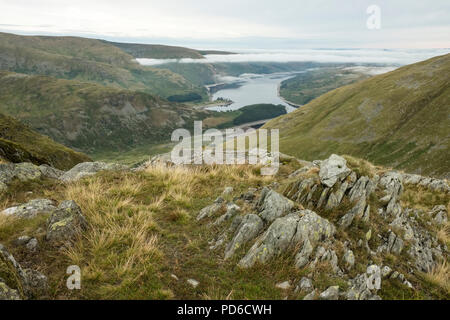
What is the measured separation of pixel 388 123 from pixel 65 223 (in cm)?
13803

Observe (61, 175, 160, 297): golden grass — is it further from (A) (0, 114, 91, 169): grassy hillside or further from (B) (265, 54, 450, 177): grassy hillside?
(B) (265, 54, 450, 177): grassy hillside

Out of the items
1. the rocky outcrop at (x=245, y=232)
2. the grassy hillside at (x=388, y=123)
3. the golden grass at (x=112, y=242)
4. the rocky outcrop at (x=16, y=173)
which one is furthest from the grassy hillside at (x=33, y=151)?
the grassy hillside at (x=388, y=123)

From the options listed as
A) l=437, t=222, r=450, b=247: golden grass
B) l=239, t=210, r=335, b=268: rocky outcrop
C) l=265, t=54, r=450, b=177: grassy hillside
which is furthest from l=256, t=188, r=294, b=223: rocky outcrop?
l=265, t=54, r=450, b=177: grassy hillside

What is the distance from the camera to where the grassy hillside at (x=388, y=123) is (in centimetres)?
9544

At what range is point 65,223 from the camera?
732 centimetres

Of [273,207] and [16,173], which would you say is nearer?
[273,207]

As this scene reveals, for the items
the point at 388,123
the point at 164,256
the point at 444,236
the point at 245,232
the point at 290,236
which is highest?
the point at 290,236

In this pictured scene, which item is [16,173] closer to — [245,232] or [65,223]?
[65,223]

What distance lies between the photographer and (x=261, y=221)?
8.38 metres

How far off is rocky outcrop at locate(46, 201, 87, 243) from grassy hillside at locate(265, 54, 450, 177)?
3974 inches

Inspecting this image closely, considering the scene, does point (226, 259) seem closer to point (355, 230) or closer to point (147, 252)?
point (147, 252)

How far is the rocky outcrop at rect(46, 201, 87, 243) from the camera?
7164mm

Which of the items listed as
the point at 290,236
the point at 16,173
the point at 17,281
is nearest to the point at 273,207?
the point at 290,236
